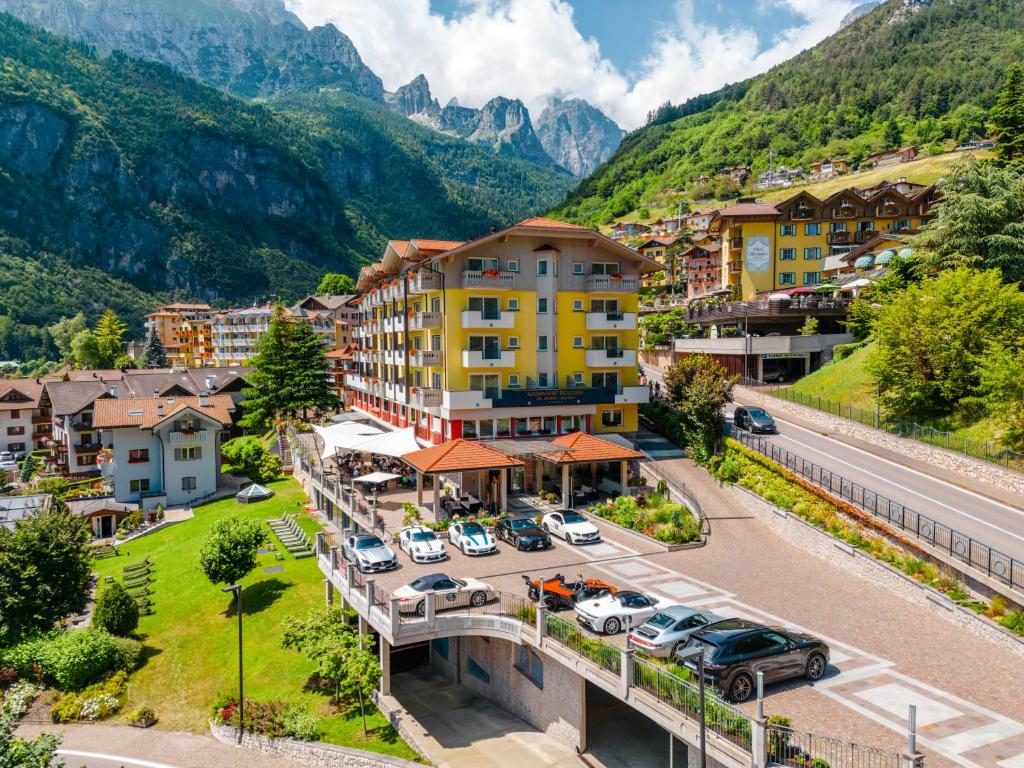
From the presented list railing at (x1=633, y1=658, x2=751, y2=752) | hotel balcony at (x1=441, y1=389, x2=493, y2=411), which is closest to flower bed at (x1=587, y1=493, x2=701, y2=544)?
hotel balcony at (x1=441, y1=389, x2=493, y2=411)

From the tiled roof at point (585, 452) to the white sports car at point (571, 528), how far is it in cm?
488

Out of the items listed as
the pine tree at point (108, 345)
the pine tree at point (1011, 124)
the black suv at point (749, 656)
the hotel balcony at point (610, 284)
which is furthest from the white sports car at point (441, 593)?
the pine tree at point (108, 345)

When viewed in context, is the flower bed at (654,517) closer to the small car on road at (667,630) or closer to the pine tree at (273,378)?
the small car on road at (667,630)

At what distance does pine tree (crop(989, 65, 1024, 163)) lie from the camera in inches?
2339

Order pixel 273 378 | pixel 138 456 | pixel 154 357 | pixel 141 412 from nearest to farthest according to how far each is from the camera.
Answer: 1. pixel 138 456
2. pixel 141 412
3. pixel 273 378
4. pixel 154 357

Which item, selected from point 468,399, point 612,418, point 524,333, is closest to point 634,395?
point 612,418

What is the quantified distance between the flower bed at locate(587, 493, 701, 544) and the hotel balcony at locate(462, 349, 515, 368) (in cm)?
1222

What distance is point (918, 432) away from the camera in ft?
125

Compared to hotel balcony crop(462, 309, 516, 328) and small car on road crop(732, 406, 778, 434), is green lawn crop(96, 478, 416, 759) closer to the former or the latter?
hotel balcony crop(462, 309, 516, 328)

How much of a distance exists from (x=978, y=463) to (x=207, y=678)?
37727mm

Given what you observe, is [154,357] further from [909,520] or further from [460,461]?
[909,520]

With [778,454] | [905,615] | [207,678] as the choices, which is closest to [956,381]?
[778,454]

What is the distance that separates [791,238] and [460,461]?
59.8 m

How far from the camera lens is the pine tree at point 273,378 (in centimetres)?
7506
